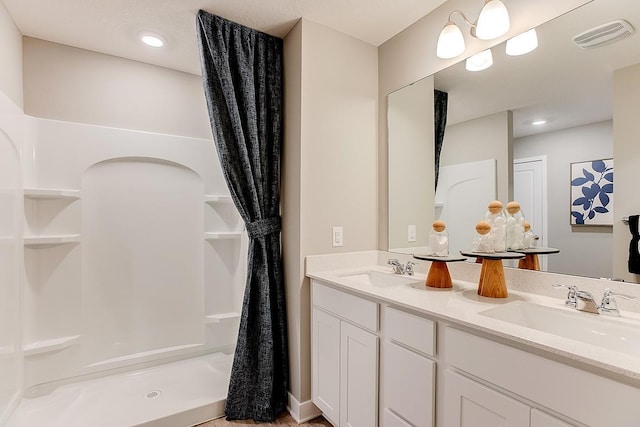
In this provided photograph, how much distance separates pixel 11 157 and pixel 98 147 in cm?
54

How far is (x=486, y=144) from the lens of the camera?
1750mm

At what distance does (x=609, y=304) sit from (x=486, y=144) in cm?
92

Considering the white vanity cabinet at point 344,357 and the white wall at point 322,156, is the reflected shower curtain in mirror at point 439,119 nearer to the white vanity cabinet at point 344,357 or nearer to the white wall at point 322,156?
the white wall at point 322,156

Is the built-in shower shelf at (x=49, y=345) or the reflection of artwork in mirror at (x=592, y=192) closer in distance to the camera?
the reflection of artwork in mirror at (x=592, y=192)

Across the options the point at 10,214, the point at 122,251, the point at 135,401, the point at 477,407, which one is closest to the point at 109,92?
the point at 10,214

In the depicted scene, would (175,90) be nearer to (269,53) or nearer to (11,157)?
(269,53)

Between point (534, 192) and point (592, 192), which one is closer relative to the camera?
point (592, 192)

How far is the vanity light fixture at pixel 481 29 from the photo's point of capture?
1.50m

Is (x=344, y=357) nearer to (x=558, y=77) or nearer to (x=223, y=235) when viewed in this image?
(x=223, y=235)

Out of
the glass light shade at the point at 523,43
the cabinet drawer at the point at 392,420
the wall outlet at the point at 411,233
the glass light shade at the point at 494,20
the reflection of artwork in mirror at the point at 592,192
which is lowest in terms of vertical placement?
the cabinet drawer at the point at 392,420

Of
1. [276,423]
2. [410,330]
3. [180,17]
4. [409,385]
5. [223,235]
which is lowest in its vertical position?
[276,423]

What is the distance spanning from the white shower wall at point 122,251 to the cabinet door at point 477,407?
6.91 feet

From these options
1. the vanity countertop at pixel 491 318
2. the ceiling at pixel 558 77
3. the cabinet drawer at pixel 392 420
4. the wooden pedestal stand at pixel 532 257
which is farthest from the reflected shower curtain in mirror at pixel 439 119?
the cabinet drawer at pixel 392 420

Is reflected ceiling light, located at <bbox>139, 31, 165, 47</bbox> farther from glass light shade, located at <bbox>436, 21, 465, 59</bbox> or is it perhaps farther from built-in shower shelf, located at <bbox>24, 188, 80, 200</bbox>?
glass light shade, located at <bbox>436, 21, 465, 59</bbox>
